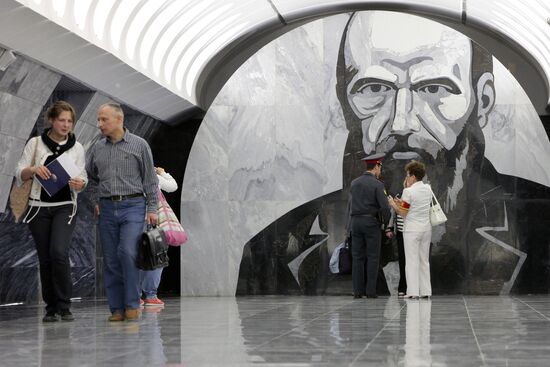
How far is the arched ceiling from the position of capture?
14.9 m

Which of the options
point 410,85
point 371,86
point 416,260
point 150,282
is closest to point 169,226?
point 150,282

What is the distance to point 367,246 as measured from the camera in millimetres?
17250

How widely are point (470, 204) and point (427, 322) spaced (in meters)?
9.32

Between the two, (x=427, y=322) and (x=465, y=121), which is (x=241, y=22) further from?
(x=427, y=322)

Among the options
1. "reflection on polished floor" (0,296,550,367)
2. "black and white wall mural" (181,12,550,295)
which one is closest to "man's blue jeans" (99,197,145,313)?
"reflection on polished floor" (0,296,550,367)

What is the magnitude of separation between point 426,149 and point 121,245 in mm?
9711

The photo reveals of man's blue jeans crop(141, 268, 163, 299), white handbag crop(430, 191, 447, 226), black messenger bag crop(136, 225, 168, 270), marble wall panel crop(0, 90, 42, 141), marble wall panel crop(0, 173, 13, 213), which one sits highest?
marble wall panel crop(0, 90, 42, 141)

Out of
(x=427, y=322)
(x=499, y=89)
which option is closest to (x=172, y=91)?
(x=499, y=89)

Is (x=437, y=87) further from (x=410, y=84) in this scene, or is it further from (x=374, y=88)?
(x=374, y=88)

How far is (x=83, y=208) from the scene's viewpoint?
18.4m

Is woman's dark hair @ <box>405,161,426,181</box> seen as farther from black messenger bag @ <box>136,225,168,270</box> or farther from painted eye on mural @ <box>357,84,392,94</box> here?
black messenger bag @ <box>136,225,168,270</box>

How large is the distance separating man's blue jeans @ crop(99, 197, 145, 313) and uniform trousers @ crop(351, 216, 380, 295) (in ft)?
22.7

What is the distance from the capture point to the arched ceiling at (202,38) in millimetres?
14859

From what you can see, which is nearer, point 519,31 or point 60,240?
point 60,240
